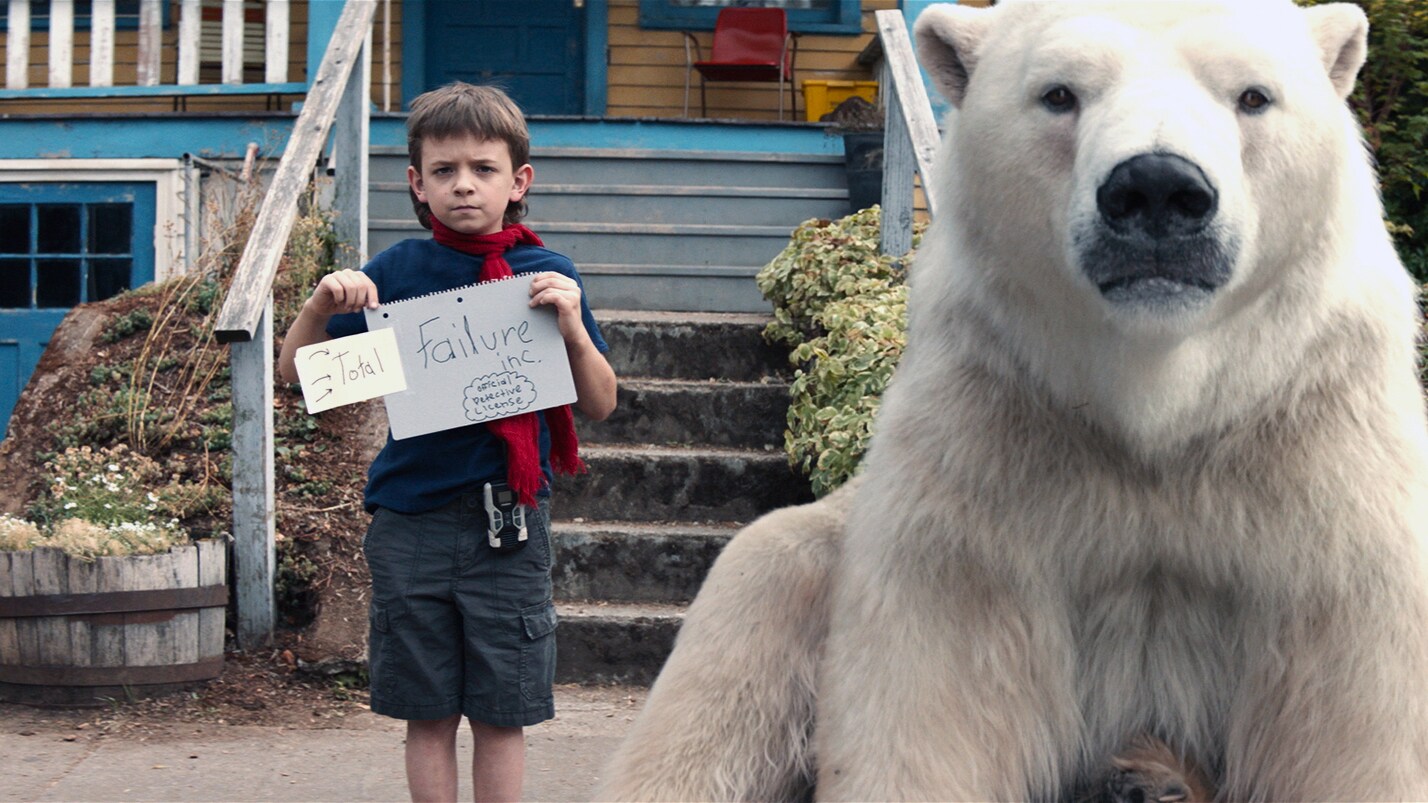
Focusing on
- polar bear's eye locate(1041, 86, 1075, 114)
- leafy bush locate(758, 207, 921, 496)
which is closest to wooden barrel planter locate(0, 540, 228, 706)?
leafy bush locate(758, 207, 921, 496)

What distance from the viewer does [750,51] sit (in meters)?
9.30

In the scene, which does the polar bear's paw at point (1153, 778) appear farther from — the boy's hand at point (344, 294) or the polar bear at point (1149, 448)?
the boy's hand at point (344, 294)

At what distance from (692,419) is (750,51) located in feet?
15.0

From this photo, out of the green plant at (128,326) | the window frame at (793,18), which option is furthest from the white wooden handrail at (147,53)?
the window frame at (793,18)

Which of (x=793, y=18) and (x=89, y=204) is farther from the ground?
(x=793, y=18)

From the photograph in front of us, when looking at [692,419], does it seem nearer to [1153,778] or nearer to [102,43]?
[1153,778]

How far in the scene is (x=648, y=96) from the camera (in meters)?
9.69

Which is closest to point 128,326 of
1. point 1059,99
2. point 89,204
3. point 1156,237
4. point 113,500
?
point 113,500

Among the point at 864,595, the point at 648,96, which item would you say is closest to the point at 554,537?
the point at 864,595

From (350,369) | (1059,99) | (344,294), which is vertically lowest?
(350,369)

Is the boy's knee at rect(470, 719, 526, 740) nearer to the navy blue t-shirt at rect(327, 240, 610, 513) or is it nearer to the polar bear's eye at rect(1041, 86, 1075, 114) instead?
the navy blue t-shirt at rect(327, 240, 610, 513)

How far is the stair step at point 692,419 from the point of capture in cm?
540

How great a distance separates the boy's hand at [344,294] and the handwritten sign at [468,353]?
0.12 ft

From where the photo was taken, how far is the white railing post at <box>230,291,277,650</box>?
4410mm
